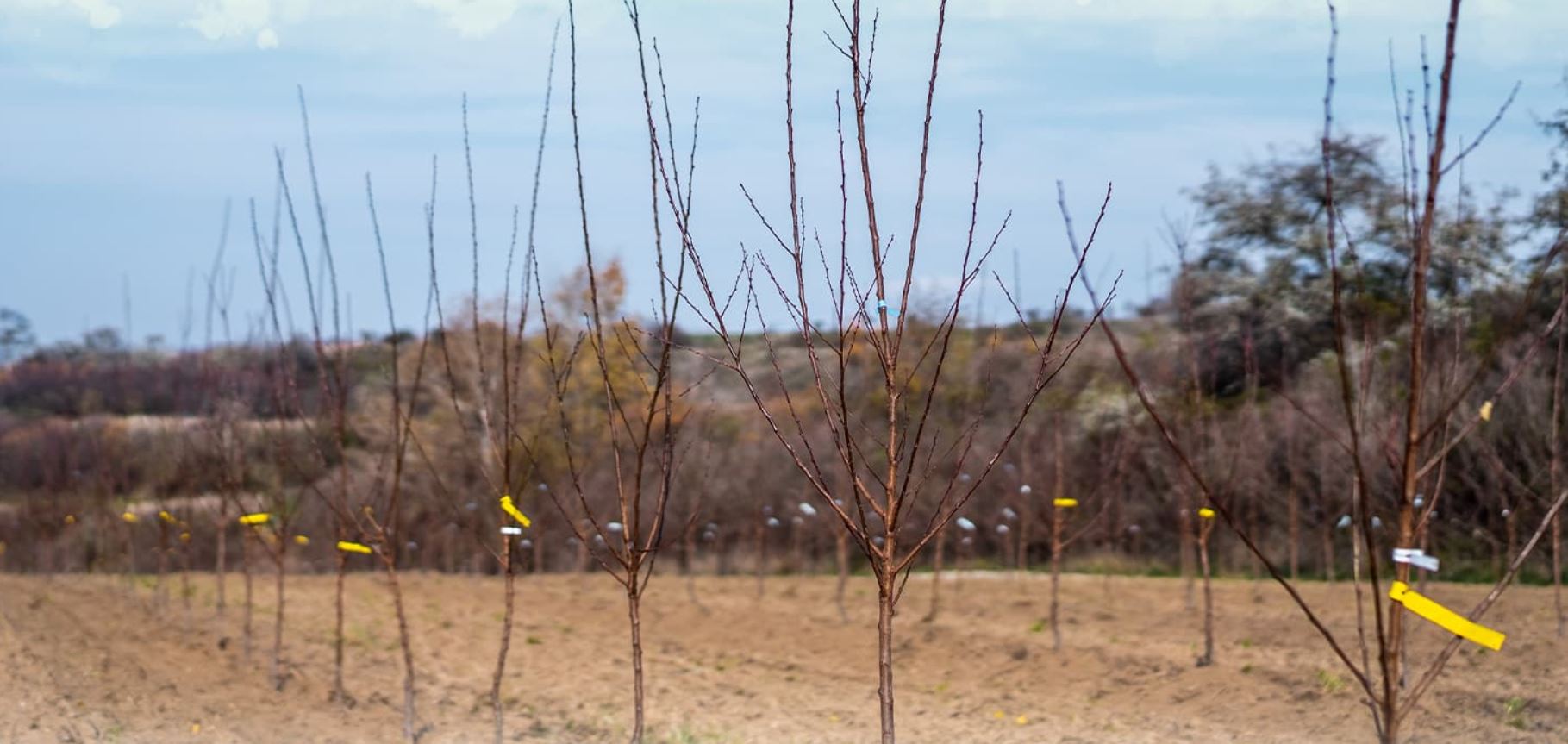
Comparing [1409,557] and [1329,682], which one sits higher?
[1409,557]

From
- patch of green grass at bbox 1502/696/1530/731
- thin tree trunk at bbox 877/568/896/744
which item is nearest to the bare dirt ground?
patch of green grass at bbox 1502/696/1530/731

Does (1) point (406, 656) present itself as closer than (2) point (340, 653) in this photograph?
Yes

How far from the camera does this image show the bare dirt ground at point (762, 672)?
27.2 feet

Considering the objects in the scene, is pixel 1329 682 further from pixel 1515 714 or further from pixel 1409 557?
pixel 1409 557

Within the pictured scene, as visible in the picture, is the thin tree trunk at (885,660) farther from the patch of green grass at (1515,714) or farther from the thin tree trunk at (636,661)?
the patch of green grass at (1515,714)

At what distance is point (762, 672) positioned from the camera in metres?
10.5

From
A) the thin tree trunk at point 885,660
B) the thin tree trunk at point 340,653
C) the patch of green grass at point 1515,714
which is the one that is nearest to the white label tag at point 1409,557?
the thin tree trunk at point 885,660

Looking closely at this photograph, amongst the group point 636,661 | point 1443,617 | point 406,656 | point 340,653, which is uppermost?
point 1443,617

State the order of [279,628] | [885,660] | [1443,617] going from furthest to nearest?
1. [279,628]
2. [885,660]
3. [1443,617]

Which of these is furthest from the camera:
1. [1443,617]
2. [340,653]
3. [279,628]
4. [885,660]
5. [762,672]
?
[762,672]

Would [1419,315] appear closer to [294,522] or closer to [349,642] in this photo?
[349,642]

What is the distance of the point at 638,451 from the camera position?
213 inches

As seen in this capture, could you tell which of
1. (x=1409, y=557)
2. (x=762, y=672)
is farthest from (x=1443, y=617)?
(x=762, y=672)

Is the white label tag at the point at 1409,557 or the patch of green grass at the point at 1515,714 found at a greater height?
the white label tag at the point at 1409,557
